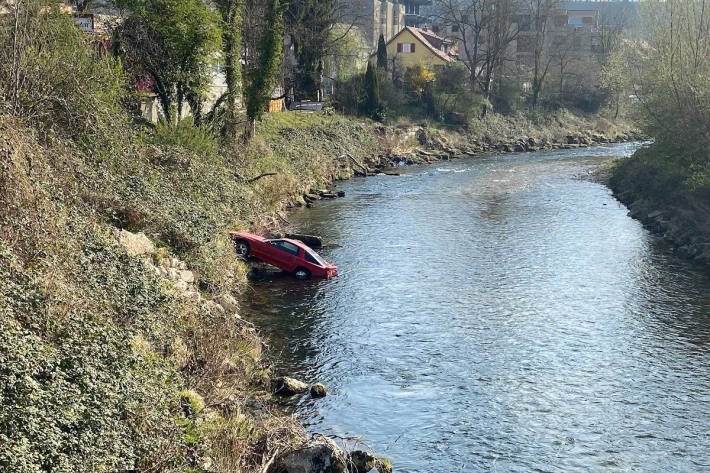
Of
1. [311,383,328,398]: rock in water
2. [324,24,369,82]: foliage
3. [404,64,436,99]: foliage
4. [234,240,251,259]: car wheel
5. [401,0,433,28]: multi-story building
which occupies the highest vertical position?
[401,0,433,28]: multi-story building

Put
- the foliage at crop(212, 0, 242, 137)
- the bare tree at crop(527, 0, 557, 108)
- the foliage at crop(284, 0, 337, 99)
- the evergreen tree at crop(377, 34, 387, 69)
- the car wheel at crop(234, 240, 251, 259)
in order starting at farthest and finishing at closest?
the bare tree at crop(527, 0, 557, 108), the evergreen tree at crop(377, 34, 387, 69), the foliage at crop(284, 0, 337, 99), the foliage at crop(212, 0, 242, 137), the car wheel at crop(234, 240, 251, 259)

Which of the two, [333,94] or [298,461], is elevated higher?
[333,94]

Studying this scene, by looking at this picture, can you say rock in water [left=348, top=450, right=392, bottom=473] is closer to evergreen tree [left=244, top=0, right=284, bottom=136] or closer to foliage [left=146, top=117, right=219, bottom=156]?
foliage [left=146, top=117, right=219, bottom=156]

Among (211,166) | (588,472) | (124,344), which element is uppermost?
(211,166)

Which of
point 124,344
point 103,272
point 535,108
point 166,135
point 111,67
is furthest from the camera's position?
point 535,108

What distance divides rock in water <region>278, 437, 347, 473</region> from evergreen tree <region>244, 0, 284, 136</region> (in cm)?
3303

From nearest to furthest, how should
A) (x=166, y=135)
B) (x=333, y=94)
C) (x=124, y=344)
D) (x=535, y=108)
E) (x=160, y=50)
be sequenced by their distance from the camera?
(x=124, y=344) < (x=166, y=135) < (x=160, y=50) < (x=333, y=94) < (x=535, y=108)

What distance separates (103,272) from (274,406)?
525 cm

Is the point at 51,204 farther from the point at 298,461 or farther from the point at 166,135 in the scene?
the point at 166,135

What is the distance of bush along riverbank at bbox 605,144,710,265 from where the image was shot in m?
35.9

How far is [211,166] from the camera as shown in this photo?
33531 mm

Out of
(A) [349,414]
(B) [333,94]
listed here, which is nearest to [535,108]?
(B) [333,94]

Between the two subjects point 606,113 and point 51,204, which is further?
point 606,113

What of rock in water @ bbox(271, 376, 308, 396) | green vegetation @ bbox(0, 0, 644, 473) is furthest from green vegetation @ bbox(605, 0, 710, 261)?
rock in water @ bbox(271, 376, 308, 396)
